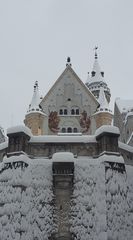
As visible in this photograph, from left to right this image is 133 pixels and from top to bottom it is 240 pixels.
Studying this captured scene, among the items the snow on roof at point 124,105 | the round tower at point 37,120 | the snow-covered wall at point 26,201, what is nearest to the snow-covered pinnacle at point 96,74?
the snow on roof at point 124,105

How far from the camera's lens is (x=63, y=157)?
22.0 m

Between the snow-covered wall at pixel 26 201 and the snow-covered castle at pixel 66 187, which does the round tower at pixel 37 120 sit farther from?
the snow-covered wall at pixel 26 201

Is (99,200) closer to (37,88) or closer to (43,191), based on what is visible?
(43,191)

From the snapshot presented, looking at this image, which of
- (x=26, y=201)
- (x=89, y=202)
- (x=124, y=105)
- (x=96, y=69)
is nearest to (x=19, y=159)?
(x=26, y=201)

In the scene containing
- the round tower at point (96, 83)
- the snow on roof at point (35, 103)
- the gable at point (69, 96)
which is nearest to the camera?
the snow on roof at point (35, 103)

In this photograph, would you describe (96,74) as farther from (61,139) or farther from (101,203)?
(101,203)

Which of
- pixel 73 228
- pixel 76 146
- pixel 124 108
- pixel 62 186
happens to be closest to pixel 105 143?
pixel 76 146

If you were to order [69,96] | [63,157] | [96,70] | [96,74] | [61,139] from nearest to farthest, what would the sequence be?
[63,157] → [61,139] → [69,96] → [96,74] → [96,70]

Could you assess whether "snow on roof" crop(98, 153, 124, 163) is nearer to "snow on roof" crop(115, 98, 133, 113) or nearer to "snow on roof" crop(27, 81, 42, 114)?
"snow on roof" crop(27, 81, 42, 114)

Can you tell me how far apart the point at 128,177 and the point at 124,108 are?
89.9 feet

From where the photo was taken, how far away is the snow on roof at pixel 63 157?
72.2ft

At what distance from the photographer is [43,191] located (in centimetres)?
2219

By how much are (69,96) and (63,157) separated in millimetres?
23193

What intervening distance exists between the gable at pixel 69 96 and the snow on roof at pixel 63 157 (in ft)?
70.3
